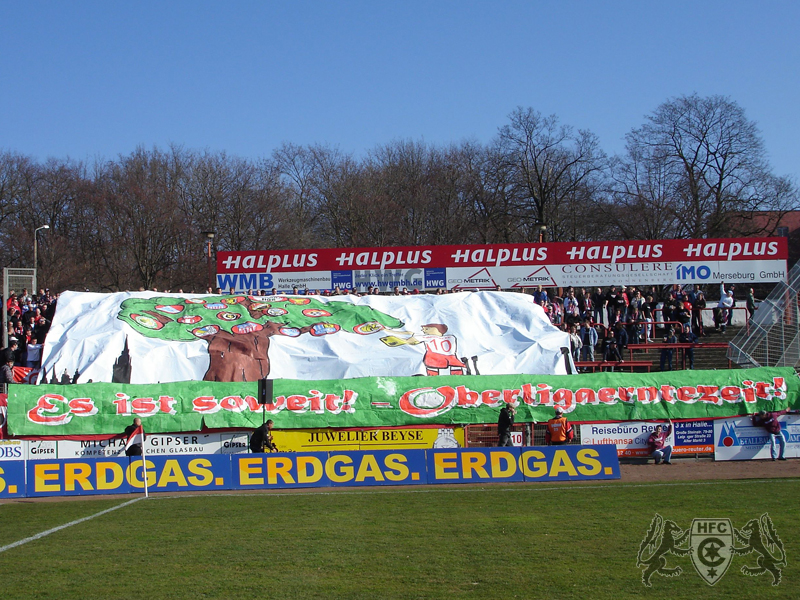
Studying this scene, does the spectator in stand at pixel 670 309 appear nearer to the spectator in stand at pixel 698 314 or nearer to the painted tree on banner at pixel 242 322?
the spectator in stand at pixel 698 314

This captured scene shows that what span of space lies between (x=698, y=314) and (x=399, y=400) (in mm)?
15257

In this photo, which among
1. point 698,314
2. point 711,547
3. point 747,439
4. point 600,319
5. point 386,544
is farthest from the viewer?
point 698,314

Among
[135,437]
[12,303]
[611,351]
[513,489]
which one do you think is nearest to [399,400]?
[513,489]

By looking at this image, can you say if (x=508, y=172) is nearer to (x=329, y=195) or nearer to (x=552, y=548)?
(x=329, y=195)

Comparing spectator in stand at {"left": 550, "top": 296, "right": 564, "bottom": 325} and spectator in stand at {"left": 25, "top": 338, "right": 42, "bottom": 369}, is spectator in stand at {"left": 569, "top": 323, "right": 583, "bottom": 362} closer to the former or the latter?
spectator in stand at {"left": 550, "top": 296, "right": 564, "bottom": 325}

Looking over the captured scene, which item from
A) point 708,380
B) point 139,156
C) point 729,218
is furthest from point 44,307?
point 729,218

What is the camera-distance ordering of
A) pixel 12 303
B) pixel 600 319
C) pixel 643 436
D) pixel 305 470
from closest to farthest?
pixel 305 470 → pixel 643 436 → pixel 12 303 → pixel 600 319

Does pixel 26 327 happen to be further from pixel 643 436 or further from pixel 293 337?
pixel 643 436

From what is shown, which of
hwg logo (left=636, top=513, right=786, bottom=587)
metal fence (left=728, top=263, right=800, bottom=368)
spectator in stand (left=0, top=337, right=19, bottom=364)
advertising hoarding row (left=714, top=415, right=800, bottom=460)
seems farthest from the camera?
spectator in stand (left=0, top=337, right=19, bottom=364)

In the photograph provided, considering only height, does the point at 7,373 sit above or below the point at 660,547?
above

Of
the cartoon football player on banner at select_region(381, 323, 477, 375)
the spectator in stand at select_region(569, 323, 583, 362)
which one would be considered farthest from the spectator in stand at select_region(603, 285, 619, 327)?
the cartoon football player on banner at select_region(381, 323, 477, 375)

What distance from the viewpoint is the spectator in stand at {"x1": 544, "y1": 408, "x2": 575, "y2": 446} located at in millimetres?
20344

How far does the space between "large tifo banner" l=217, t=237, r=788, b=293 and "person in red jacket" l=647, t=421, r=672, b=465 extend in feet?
40.4

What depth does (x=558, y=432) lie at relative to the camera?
801 inches
